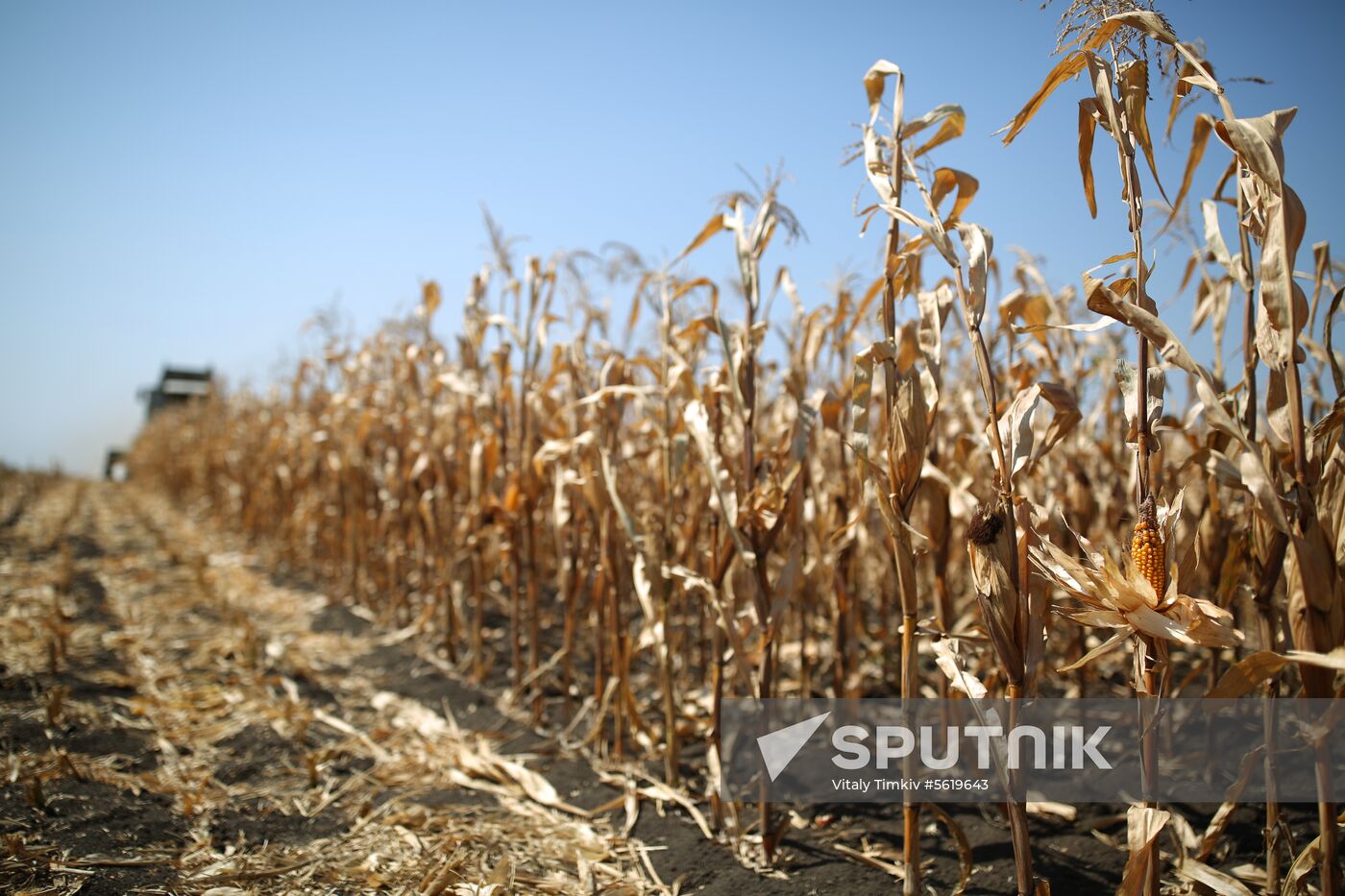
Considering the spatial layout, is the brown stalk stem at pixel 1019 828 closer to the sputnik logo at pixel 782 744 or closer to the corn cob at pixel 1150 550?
the corn cob at pixel 1150 550

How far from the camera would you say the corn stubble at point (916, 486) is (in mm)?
1478

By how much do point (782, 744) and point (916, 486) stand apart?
1.06 meters

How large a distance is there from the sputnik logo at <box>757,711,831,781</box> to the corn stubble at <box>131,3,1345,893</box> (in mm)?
132

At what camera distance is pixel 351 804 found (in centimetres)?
272

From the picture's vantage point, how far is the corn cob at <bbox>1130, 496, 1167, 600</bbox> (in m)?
1.45

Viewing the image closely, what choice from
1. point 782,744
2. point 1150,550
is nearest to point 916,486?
point 1150,550

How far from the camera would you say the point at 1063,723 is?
288 centimetres

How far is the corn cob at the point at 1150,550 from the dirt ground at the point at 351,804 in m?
0.82

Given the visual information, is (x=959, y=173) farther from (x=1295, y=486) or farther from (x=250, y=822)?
(x=250, y=822)

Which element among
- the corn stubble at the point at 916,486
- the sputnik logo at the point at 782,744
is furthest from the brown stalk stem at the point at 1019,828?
the sputnik logo at the point at 782,744

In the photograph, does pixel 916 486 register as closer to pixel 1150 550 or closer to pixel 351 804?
pixel 1150 550

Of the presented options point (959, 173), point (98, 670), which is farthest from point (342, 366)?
point (959, 173)

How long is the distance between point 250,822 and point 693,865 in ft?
4.72

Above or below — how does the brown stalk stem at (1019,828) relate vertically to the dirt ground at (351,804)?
above
